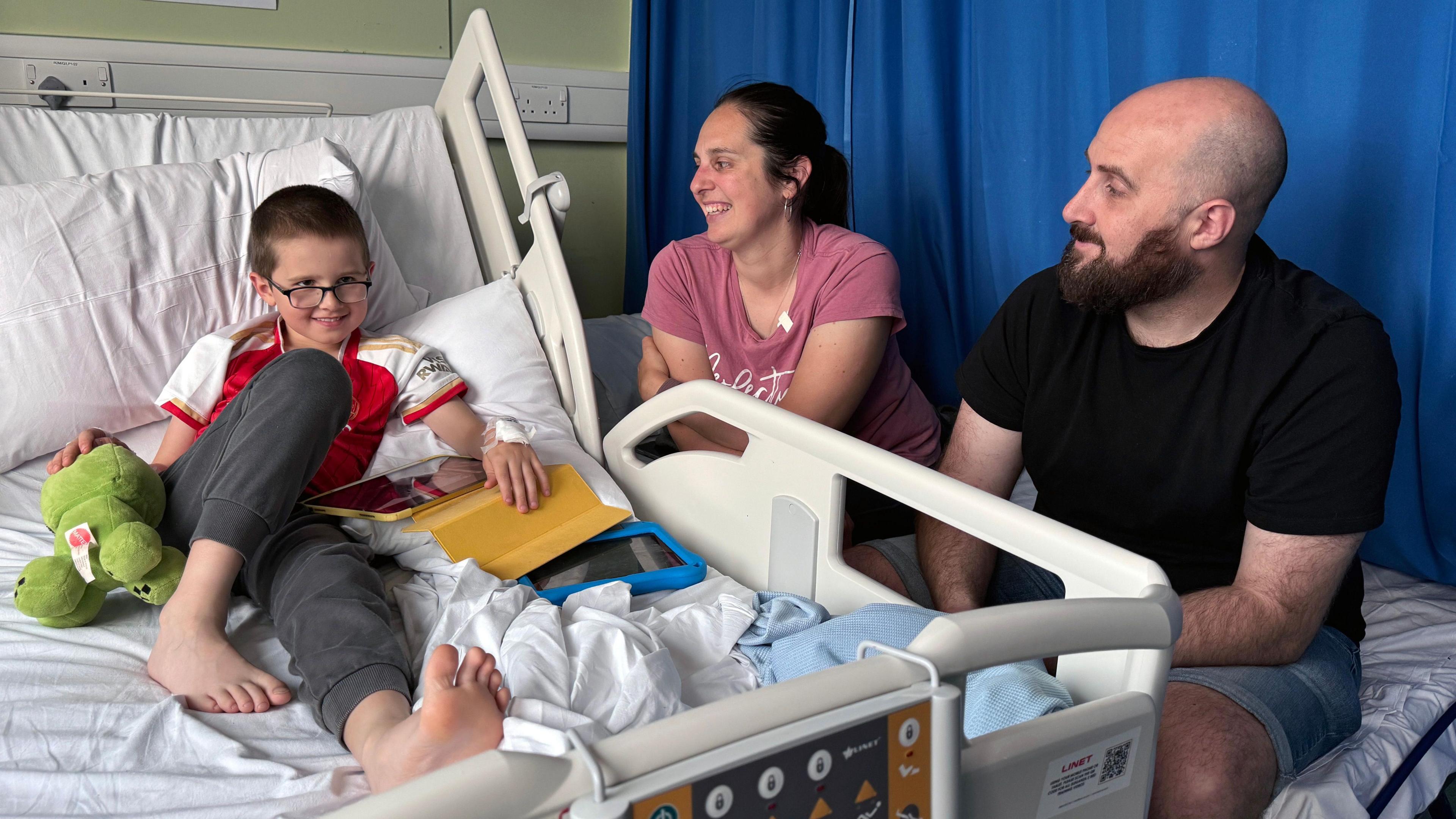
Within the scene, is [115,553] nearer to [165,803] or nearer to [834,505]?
[165,803]

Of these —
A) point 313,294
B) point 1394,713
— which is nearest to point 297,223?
point 313,294

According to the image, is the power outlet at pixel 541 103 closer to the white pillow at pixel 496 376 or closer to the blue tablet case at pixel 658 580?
the white pillow at pixel 496 376

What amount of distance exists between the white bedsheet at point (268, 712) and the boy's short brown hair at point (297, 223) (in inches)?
25.8

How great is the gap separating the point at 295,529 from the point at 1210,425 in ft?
4.07

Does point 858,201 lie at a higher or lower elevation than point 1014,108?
lower

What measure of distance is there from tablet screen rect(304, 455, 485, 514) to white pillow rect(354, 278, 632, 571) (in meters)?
0.08

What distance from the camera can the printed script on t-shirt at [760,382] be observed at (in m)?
1.93

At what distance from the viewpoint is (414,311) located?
6.83 feet

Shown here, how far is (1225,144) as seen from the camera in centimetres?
127

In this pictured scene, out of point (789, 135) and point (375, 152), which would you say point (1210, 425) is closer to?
point (789, 135)

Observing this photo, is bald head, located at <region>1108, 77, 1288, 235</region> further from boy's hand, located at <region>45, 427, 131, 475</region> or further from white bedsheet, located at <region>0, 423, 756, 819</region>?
boy's hand, located at <region>45, 427, 131, 475</region>

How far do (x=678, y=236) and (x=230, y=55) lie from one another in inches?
51.3

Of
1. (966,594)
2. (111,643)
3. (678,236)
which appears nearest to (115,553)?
(111,643)

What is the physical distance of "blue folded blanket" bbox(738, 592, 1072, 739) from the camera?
0.92m
